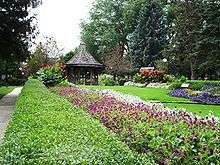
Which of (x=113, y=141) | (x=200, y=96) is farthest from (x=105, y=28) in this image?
(x=113, y=141)

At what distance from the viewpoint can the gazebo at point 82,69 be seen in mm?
45891

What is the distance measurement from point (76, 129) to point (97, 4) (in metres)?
58.3

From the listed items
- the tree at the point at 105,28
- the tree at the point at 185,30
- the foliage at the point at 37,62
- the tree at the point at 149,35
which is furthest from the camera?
the tree at the point at 105,28

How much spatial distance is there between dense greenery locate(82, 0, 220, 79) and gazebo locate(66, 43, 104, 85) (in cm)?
629

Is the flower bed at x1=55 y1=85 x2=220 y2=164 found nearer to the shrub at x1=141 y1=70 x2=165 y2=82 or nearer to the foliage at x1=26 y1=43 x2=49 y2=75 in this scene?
the shrub at x1=141 y1=70 x2=165 y2=82

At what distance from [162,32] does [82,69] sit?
10058 millimetres

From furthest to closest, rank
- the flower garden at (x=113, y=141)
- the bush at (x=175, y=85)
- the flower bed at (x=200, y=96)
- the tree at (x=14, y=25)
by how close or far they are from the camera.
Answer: the bush at (x=175, y=85) < the tree at (x=14, y=25) < the flower bed at (x=200, y=96) < the flower garden at (x=113, y=141)

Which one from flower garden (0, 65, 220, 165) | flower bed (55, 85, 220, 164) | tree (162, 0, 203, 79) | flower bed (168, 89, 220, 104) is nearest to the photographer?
flower garden (0, 65, 220, 165)

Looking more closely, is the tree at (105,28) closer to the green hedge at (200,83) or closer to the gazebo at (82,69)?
the gazebo at (82,69)

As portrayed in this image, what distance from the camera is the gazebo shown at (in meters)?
45.9

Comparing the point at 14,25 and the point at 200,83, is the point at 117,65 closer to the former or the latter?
the point at 200,83

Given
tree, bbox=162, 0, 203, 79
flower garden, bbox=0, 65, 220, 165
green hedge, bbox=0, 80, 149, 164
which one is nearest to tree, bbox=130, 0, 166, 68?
tree, bbox=162, 0, 203, 79

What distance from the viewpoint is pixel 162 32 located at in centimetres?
4991

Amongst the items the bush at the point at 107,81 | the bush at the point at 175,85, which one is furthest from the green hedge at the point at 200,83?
the bush at the point at 107,81
